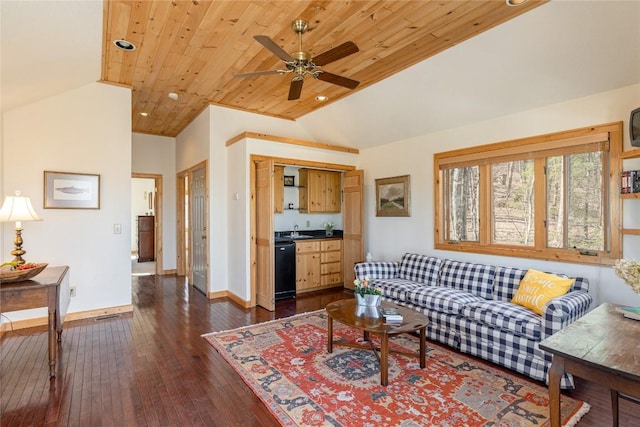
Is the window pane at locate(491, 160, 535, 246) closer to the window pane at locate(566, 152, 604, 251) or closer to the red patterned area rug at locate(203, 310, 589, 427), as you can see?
the window pane at locate(566, 152, 604, 251)

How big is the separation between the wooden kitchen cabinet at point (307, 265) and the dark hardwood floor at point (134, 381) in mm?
1274

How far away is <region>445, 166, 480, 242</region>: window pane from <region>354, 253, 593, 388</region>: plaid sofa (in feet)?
1.56

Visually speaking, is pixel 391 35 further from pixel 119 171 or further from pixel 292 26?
pixel 119 171

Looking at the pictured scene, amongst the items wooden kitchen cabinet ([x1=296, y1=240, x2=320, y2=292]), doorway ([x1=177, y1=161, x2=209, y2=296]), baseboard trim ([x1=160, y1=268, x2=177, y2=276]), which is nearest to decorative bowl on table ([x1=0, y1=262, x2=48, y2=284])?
doorway ([x1=177, y1=161, x2=209, y2=296])

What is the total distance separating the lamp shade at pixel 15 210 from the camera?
2.94 meters

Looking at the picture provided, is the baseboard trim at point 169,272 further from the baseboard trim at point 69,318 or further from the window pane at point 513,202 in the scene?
the window pane at point 513,202

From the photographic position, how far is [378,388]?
2.43 meters

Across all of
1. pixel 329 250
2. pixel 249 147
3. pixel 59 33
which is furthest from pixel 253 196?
pixel 59 33

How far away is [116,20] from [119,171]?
207 centimetres

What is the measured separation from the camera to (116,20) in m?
2.84

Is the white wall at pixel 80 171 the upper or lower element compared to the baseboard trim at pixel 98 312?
upper

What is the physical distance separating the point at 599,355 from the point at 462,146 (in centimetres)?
323

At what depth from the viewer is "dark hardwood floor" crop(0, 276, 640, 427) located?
2115mm

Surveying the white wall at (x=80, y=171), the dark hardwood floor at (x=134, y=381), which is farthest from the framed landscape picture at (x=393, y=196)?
the white wall at (x=80, y=171)
